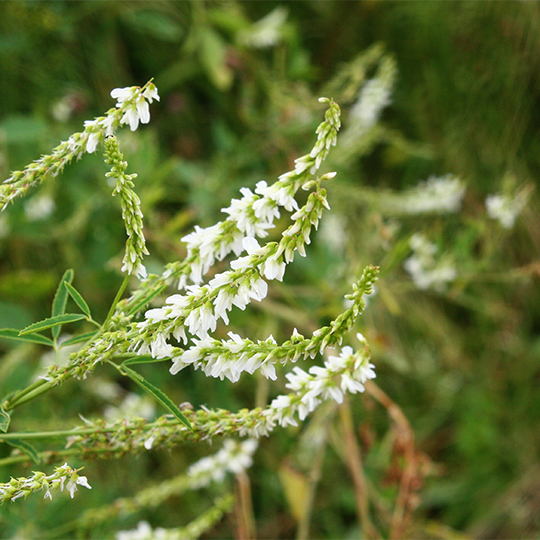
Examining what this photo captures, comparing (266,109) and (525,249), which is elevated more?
(266,109)

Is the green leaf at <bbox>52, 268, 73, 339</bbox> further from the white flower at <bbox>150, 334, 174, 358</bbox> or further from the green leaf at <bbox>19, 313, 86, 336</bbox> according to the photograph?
the white flower at <bbox>150, 334, 174, 358</bbox>

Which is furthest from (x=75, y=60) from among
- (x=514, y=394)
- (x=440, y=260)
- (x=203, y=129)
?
(x=514, y=394)

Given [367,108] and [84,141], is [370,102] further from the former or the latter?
[84,141]

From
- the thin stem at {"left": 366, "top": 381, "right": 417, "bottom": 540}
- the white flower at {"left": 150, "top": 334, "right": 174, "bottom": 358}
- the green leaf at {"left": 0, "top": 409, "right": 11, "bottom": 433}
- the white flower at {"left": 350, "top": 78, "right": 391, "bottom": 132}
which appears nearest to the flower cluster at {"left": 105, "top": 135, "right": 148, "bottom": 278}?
the white flower at {"left": 150, "top": 334, "right": 174, "bottom": 358}

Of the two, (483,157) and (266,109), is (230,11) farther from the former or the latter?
(483,157)

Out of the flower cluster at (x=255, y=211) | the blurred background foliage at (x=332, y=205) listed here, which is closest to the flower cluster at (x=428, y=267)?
the blurred background foliage at (x=332, y=205)

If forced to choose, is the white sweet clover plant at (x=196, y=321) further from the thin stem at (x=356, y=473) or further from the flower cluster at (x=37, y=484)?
the thin stem at (x=356, y=473)
